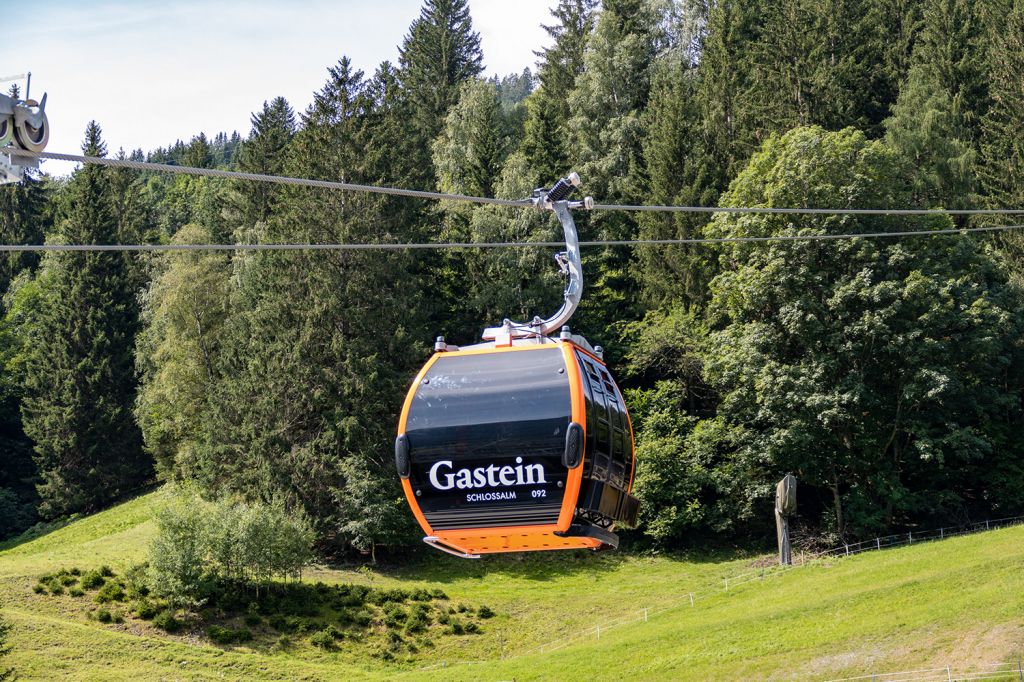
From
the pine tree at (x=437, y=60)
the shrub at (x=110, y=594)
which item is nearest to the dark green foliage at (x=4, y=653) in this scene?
the shrub at (x=110, y=594)

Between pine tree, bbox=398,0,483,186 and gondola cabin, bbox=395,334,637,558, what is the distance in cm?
6697

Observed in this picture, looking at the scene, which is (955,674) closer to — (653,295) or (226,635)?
(226,635)

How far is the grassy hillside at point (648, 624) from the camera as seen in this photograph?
3278cm

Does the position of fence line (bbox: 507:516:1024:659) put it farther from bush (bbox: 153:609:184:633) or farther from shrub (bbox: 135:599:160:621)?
shrub (bbox: 135:599:160:621)

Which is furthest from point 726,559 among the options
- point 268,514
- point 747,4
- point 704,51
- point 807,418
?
point 747,4

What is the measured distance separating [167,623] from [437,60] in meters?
55.7

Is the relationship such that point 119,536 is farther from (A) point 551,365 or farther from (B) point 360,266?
(A) point 551,365

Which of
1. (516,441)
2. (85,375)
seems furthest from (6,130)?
(85,375)

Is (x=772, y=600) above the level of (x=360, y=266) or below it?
below

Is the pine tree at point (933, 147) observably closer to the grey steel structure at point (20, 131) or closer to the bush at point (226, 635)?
the bush at point (226, 635)

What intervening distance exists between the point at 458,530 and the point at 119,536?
45.4m

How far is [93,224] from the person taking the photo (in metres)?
77.2

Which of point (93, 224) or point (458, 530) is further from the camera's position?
point (93, 224)

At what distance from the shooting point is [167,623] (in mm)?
42281
